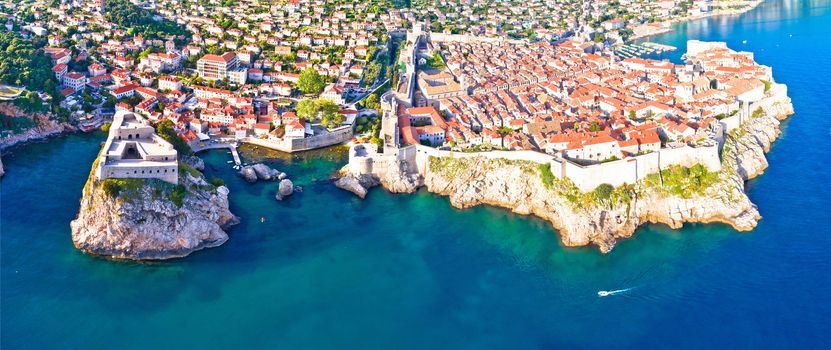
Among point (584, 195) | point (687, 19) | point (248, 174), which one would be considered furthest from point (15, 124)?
point (687, 19)

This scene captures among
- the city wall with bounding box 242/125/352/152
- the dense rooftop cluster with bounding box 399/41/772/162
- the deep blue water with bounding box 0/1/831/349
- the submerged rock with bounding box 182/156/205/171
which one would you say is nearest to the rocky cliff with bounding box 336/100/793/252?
the deep blue water with bounding box 0/1/831/349

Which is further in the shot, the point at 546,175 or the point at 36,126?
the point at 36,126

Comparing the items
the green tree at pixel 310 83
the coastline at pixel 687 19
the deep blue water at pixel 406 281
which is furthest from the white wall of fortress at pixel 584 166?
the coastline at pixel 687 19

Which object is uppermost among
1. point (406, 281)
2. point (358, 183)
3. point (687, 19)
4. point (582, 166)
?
point (687, 19)

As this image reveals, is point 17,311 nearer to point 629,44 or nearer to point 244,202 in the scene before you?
point 244,202

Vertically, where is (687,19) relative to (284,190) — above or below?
above

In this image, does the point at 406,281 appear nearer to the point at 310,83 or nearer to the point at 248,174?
the point at 248,174

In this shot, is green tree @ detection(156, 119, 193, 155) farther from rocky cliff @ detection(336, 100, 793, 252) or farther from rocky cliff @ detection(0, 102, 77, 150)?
rocky cliff @ detection(0, 102, 77, 150)
